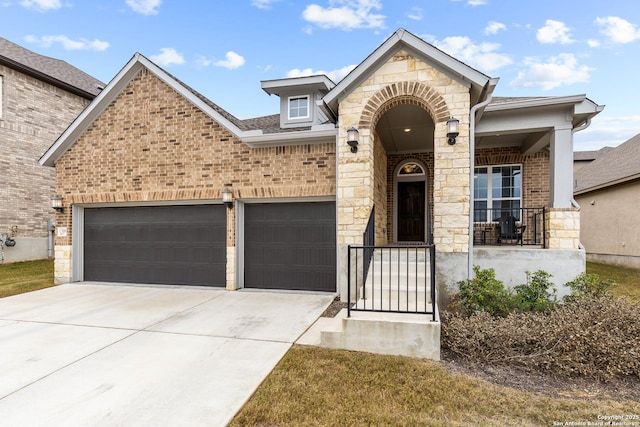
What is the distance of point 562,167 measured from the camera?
6871 millimetres

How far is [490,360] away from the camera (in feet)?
13.7

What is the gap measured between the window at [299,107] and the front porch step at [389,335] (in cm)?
680

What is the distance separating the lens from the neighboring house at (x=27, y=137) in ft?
41.6

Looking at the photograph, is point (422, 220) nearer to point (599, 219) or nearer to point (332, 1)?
point (332, 1)

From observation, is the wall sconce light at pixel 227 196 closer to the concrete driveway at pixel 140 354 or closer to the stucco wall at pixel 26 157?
the concrete driveway at pixel 140 354

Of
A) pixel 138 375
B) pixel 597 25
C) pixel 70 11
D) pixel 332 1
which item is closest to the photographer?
pixel 138 375

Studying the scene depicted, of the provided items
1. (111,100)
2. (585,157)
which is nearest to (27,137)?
(111,100)

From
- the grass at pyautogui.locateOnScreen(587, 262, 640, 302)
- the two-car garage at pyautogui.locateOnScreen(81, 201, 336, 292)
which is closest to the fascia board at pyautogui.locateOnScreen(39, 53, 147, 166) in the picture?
the two-car garage at pyautogui.locateOnScreen(81, 201, 336, 292)

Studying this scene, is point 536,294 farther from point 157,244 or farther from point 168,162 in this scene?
point 157,244

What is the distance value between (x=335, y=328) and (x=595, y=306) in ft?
12.9

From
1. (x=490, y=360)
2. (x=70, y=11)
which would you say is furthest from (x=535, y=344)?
(x=70, y=11)

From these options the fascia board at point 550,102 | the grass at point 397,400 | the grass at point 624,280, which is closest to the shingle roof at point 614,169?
the grass at point 624,280

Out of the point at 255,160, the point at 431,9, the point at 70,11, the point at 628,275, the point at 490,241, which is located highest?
the point at 70,11

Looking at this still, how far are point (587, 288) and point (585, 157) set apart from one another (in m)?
27.2
